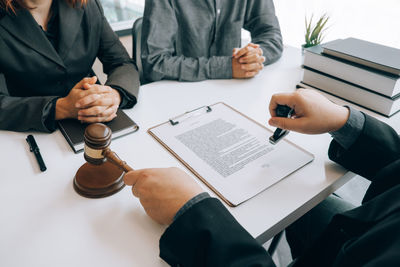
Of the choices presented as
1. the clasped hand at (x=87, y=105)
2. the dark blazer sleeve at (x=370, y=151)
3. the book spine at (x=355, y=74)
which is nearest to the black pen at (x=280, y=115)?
the dark blazer sleeve at (x=370, y=151)

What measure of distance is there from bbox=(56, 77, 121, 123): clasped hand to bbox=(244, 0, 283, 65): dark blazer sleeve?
2.84ft

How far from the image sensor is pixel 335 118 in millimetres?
771

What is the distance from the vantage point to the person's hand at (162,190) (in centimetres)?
58

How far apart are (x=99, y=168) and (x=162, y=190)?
196mm

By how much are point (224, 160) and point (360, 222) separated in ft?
1.11

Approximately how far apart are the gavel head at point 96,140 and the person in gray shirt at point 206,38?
25.1 inches

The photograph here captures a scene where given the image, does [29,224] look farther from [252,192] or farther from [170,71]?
[170,71]

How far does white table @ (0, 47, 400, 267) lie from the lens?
1.81 ft

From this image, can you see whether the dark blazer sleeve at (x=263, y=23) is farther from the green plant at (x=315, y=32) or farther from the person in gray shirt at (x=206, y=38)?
the green plant at (x=315, y=32)

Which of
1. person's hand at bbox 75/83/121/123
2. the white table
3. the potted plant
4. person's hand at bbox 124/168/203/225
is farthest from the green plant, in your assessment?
person's hand at bbox 124/168/203/225

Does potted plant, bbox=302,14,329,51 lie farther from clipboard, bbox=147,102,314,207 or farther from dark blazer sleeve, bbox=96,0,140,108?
dark blazer sleeve, bbox=96,0,140,108

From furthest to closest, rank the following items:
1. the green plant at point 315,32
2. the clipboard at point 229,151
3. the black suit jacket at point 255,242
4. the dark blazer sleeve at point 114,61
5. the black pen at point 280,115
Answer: the green plant at point 315,32
the dark blazer sleeve at point 114,61
the black pen at point 280,115
the clipboard at point 229,151
the black suit jacket at point 255,242

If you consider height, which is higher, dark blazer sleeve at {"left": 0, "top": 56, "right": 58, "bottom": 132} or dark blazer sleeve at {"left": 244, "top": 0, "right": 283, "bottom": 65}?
dark blazer sleeve at {"left": 244, "top": 0, "right": 283, "bottom": 65}

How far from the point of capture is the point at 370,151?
0.76 metres
